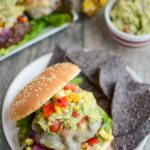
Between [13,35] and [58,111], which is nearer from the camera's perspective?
[58,111]

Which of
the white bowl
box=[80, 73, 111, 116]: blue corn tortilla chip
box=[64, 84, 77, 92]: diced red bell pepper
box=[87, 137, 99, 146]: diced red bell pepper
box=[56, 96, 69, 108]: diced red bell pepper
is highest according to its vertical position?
box=[56, 96, 69, 108]: diced red bell pepper

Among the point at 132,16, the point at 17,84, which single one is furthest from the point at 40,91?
the point at 132,16

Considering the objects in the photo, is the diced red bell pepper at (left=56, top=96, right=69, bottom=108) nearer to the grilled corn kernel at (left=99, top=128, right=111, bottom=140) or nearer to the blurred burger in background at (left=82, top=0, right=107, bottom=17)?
the grilled corn kernel at (left=99, top=128, right=111, bottom=140)

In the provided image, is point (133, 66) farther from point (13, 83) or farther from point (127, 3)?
point (13, 83)

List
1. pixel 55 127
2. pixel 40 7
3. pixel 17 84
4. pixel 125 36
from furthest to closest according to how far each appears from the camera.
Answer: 1. pixel 40 7
2. pixel 125 36
3. pixel 17 84
4. pixel 55 127

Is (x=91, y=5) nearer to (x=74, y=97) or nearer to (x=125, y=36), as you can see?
(x=125, y=36)

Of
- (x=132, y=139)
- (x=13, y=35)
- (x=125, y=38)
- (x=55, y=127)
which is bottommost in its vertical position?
(x=132, y=139)

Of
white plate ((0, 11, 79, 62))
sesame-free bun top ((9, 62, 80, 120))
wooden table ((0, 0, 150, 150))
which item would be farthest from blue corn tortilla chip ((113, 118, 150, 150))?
white plate ((0, 11, 79, 62))
